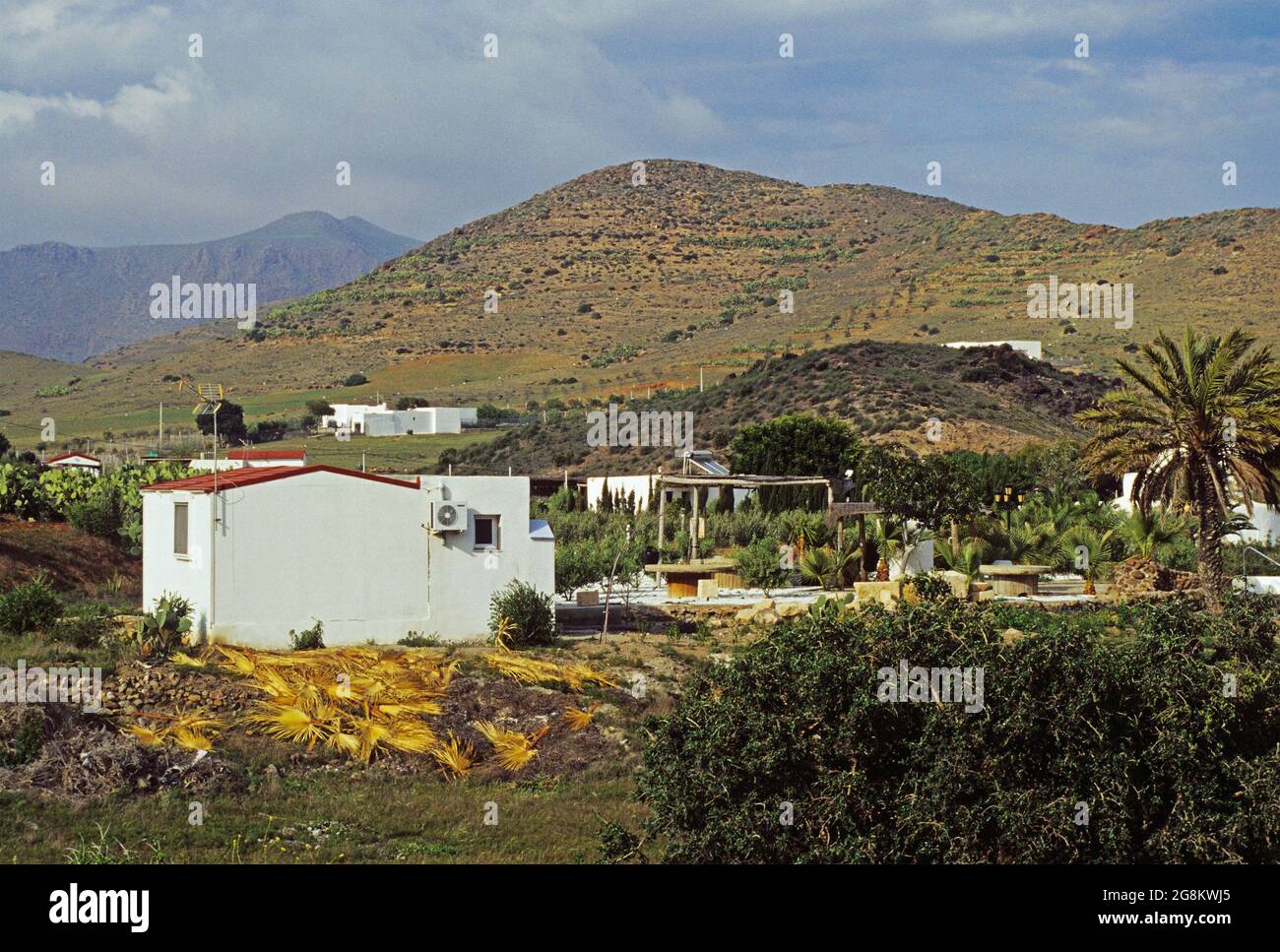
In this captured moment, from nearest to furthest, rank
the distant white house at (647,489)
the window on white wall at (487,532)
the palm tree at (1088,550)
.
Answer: the window on white wall at (487,532) → the palm tree at (1088,550) → the distant white house at (647,489)

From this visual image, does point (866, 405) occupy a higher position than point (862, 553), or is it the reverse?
point (866, 405)

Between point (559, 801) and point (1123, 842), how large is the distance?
6295mm

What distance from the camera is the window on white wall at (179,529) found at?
22609 millimetres

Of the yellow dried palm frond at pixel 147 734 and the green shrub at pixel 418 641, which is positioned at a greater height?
→ the green shrub at pixel 418 641

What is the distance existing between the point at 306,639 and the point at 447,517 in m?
2.84

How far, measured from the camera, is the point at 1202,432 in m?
24.0

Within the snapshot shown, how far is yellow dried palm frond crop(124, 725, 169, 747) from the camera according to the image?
1584 centimetres

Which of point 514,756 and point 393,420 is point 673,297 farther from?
point 514,756

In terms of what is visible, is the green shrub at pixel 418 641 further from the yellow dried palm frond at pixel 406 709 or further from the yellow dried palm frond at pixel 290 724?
the yellow dried palm frond at pixel 290 724

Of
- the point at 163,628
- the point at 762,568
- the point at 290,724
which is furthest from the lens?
the point at 762,568

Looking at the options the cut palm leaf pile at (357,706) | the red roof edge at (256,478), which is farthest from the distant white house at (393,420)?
the cut palm leaf pile at (357,706)

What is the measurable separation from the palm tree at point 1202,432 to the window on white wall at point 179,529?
14.7m

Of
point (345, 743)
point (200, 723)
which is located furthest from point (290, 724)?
point (200, 723)

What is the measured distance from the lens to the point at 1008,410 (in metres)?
69.6
